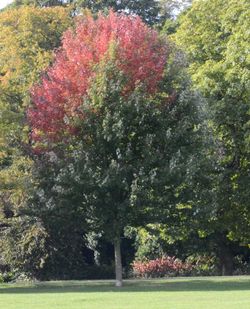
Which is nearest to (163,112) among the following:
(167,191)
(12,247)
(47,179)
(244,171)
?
(167,191)

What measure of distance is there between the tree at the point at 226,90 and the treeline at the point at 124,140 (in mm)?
62

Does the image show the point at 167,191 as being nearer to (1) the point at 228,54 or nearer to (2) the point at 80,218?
(2) the point at 80,218

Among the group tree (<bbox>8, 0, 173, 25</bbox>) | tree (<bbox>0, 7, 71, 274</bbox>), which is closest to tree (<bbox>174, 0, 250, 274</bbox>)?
tree (<bbox>0, 7, 71, 274</bbox>)

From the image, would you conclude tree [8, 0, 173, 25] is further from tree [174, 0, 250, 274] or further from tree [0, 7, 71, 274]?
tree [174, 0, 250, 274]

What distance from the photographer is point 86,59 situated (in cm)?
3155

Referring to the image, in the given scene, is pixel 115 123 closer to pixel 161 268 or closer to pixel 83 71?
pixel 83 71

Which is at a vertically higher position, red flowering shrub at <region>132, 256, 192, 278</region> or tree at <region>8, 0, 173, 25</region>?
tree at <region>8, 0, 173, 25</region>

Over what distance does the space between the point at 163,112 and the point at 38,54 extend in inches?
386

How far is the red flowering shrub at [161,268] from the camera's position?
3956 cm

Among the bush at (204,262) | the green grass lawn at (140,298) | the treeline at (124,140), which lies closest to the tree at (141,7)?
the treeline at (124,140)

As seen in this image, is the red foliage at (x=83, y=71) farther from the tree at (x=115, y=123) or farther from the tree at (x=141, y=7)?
the tree at (x=141, y=7)

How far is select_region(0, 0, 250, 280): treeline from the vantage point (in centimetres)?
3027

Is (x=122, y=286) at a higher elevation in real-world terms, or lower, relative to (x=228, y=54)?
lower

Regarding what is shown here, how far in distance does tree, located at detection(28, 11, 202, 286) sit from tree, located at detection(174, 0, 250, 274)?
389 cm
